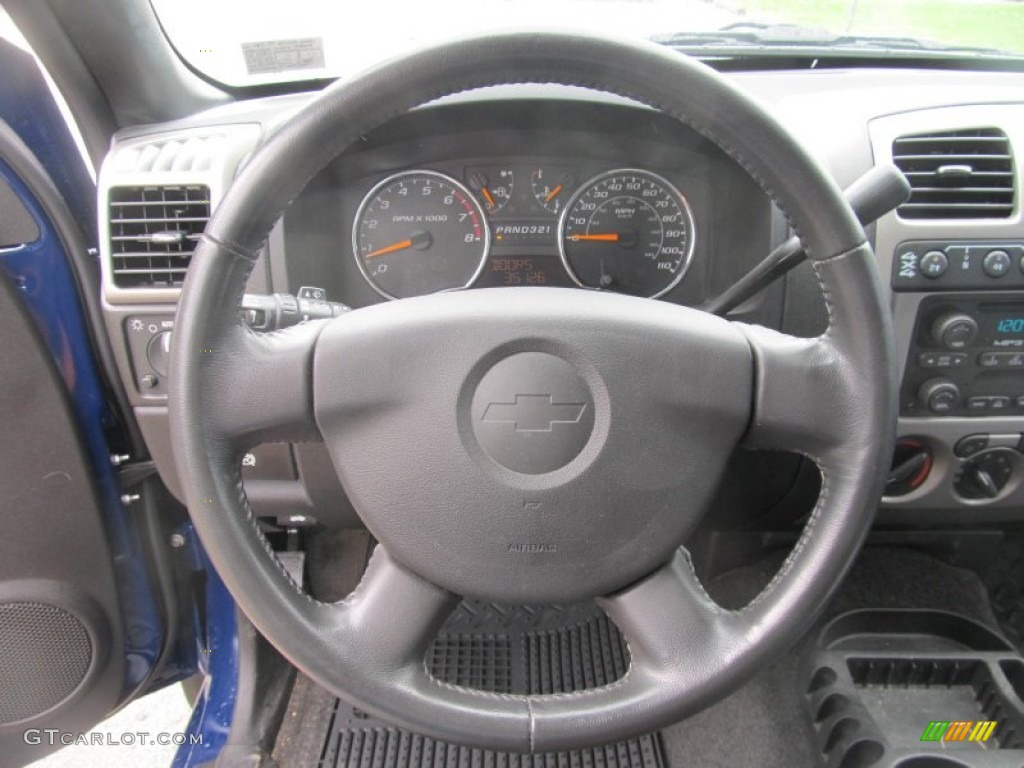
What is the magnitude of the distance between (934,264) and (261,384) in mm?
966

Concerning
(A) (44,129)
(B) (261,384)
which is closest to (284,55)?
(A) (44,129)

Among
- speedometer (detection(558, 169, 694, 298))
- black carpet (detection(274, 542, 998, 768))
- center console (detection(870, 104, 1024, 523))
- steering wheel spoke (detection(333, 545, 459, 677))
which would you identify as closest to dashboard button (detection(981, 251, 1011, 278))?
center console (detection(870, 104, 1024, 523))

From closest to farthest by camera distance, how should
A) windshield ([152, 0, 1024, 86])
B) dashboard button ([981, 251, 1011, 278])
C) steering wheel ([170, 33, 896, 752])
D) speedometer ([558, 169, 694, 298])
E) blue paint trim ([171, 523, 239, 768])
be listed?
steering wheel ([170, 33, 896, 752]) < dashboard button ([981, 251, 1011, 278]) < speedometer ([558, 169, 694, 298]) < windshield ([152, 0, 1024, 86]) < blue paint trim ([171, 523, 239, 768])

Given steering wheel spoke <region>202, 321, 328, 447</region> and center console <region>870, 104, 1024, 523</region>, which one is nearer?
steering wheel spoke <region>202, 321, 328, 447</region>

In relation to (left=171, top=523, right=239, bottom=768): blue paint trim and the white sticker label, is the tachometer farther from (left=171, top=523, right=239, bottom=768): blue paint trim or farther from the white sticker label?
(left=171, top=523, right=239, bottom=768): blue paint trim

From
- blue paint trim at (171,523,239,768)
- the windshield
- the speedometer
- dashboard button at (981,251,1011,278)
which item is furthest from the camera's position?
blue paint trim at (171,523,239,768)

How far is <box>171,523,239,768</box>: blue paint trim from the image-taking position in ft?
5.09

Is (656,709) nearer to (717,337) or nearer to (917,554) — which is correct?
(717,337)

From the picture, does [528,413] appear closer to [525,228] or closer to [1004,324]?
[525,228]

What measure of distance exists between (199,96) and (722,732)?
4.94ft

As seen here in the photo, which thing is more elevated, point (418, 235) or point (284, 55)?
point (284, 55)

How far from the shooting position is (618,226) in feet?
4.35

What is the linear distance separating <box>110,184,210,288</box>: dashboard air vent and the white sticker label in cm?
35

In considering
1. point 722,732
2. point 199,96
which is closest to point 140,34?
point 199,96
